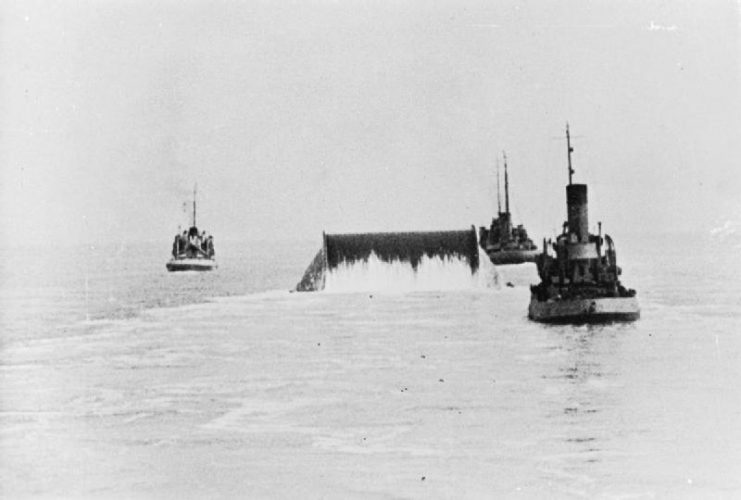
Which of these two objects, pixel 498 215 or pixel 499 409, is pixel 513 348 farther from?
pixel 498 215

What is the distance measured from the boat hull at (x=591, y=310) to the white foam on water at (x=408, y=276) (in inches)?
791

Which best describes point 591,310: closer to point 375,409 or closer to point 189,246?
point 375,409

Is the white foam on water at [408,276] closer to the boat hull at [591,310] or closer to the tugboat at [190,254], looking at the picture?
the boat hull at [591,310]

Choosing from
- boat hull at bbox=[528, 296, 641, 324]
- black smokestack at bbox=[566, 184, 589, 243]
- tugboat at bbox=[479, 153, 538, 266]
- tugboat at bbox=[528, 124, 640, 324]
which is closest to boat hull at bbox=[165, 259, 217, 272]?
tugboat at bbox=[479, 153, 538, 266]

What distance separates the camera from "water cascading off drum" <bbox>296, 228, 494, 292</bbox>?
188 feet

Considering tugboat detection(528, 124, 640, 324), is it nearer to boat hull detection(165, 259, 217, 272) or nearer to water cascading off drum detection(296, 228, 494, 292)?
water cascading off drum detection(296, 228, 494, 292)

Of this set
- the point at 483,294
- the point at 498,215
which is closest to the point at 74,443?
the point at 483,294

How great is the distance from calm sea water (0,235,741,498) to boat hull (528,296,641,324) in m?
0.82

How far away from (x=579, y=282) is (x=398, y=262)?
21.4 metres

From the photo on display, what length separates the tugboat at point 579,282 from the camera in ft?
122

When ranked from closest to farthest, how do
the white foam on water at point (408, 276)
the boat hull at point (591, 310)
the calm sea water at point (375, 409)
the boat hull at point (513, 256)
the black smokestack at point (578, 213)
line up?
the calm sea water at point (375, 409) → the boat hull at point (591, 310) → the black smokestack at point (578, 213) → the white foam on water at point (408, 276) → the boat hull at point (513, 256)

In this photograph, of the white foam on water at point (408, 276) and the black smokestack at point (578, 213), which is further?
the white foam on water at point (408, 276)

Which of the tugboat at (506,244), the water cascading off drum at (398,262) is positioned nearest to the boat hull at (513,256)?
the tugboat at (506,244)

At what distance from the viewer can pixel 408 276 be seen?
58.8 meters
